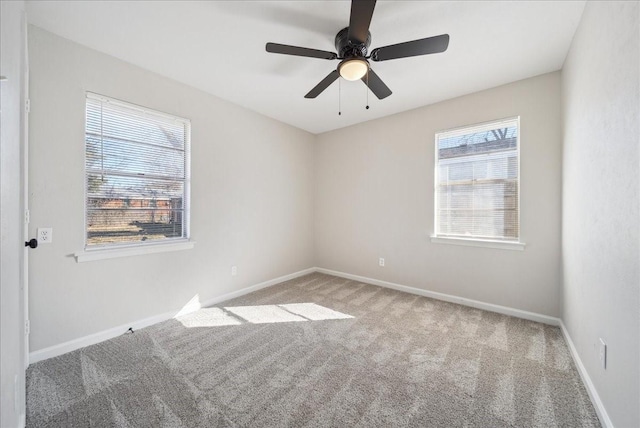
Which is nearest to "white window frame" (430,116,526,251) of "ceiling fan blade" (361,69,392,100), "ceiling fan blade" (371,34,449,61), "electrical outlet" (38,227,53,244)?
"ceiling fan blade" (361,69,392,100)

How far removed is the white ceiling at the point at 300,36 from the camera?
1.82m

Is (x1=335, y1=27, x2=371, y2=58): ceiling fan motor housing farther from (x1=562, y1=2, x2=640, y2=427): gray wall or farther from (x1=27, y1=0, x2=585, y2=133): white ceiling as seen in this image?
(x1=562, y1=2, x2=640, y2=427): gray wall

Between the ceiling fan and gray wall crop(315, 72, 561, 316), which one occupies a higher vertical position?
the ceiling fan


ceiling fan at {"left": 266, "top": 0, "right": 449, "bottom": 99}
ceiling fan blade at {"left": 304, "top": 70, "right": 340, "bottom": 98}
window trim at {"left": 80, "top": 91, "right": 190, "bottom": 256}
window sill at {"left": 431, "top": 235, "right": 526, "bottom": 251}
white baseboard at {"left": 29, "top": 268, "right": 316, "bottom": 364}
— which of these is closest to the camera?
ceiling fan at {"left": 266, "top": 0, "right": 449, "bottom": 99}

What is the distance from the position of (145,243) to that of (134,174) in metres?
0.73

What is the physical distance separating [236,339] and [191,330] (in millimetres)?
537

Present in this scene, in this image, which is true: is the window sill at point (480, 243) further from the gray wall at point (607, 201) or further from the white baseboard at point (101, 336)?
the white baseboard at point (101, 336)

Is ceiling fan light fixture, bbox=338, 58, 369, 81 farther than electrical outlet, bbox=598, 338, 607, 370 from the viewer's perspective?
Yes

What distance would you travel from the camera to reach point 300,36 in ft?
6.93

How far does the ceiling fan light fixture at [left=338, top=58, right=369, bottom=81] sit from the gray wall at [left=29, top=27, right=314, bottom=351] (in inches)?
77.8

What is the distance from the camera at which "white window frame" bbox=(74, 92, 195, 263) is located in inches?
88.4

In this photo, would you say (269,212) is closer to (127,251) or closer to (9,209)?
(127,251)

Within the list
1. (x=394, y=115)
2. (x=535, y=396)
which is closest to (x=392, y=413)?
(x=535, y=396)

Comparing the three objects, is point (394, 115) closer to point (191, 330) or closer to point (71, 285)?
point (191, 330)
